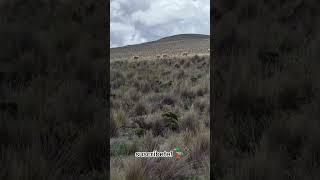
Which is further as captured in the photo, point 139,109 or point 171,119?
point 139,109

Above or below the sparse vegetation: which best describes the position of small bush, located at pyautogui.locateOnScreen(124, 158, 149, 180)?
below

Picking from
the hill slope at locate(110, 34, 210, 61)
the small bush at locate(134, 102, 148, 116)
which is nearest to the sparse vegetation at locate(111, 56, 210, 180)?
the small bush at locate(134, 102, 148, 116)

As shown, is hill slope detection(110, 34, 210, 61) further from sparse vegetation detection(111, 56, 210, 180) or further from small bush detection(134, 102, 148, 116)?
small bush detection(134, 102, 148, 116)

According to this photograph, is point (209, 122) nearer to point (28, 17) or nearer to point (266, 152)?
point (266, 152)

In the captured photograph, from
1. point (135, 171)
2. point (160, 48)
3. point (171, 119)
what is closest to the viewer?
point (135, 171)

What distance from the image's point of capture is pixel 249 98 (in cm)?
394

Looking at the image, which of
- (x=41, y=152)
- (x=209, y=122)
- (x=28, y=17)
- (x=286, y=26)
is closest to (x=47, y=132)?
(x=41, y=152)

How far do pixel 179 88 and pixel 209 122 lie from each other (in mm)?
892

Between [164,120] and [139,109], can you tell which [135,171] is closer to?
[164,120]

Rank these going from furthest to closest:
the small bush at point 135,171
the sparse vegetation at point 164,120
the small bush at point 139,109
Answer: the small bush at point 139,109
the sparse vegetation at point 164,120
the small bush at point 135,171

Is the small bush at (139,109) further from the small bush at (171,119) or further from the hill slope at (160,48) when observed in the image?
the hill slope at (160,48)

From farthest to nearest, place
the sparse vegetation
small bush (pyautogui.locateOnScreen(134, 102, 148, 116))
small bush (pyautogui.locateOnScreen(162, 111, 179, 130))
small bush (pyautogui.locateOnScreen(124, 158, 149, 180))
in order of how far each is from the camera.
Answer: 1. small bush (pyautogui.locateOnScreen(134, 102, 148, 116))
2. small bush (pyautogui.locateOnScreen(162, 111, 179, 130))
3. the sparse vegetation
4. small bush (pyautogui.locateOnScreen(124, 158, 149, 180))

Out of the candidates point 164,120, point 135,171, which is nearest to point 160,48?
point 164,120

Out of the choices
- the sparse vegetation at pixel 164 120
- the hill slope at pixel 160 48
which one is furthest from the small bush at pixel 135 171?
the hill slope at pixel 160 48
